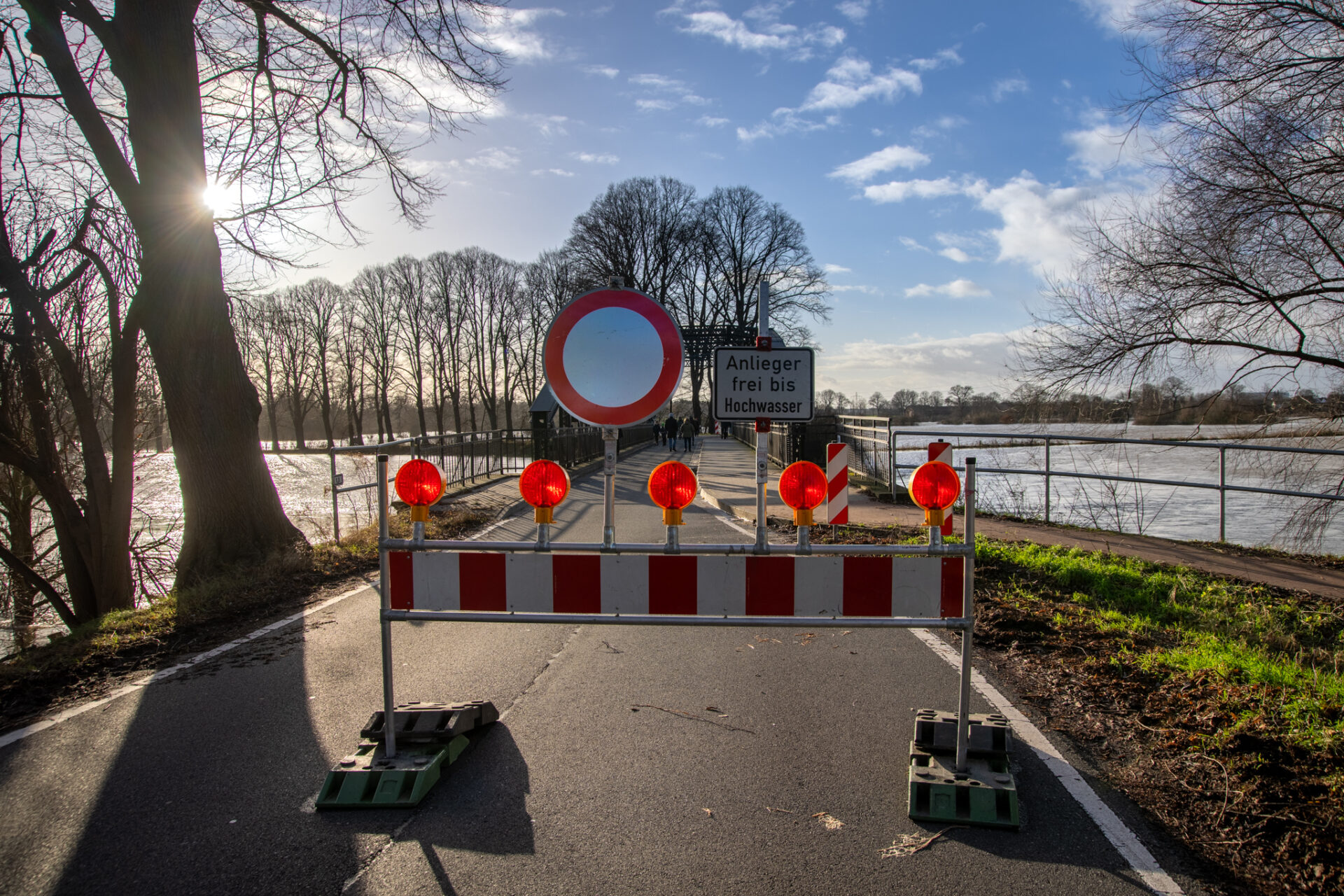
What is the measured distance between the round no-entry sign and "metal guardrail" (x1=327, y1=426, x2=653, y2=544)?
310 inches

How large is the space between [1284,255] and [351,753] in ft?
38.8

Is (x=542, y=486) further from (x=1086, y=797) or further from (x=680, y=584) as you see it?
(x=1086, y=797)

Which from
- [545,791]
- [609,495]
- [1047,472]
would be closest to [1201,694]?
[609,495]

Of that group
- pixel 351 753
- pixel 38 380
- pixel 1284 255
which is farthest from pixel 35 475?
pixel 1284 255

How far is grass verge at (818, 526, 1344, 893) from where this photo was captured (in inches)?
115

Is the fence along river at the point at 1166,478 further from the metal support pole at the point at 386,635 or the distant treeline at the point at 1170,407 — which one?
the metal support pole at the point at 386,635

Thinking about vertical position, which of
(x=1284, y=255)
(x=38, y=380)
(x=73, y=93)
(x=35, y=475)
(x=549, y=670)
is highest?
(x=73, y=93)

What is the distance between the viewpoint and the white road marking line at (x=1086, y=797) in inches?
104

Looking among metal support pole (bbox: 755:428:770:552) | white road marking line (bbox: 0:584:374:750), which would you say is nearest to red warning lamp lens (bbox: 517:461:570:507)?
metal support pole (bbox: 755:428:770:552)

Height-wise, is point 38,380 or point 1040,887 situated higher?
point 38,380

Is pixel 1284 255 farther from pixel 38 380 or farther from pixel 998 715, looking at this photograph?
pixel 38 380

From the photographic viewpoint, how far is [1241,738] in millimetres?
3576

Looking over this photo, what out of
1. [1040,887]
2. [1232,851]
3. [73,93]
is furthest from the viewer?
[73,93]

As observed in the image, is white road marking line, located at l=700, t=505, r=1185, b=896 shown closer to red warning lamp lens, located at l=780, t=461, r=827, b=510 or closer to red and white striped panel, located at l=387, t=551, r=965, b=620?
red and white striped panel, located at l=387, t=551, r=965, b=620
